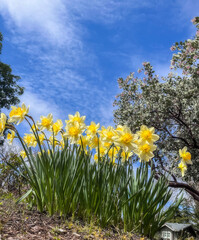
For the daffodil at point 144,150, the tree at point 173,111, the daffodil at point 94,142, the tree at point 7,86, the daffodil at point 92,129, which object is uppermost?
the tree at point 7,86

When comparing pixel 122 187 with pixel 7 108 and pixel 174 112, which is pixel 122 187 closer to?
pixel 174 112

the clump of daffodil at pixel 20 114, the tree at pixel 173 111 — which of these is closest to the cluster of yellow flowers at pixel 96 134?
the clump of daffodil at pixel 20 114

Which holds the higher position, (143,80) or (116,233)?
(143,80)

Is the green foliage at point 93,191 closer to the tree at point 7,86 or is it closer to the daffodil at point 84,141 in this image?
the daffodil at point 84,141

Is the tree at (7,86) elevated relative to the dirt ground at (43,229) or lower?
elevated

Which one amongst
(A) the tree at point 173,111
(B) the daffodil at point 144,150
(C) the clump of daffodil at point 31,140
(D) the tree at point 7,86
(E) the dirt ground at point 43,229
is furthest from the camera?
(D) the tree at point 7,86

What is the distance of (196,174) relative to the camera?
34.0 ft

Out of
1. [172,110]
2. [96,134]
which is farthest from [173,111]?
[96,134]

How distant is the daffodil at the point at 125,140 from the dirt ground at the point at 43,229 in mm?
1040

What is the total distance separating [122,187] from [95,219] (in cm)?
55

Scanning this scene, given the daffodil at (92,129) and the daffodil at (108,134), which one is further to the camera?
the daffodil at (92,129)

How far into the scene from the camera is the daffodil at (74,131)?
3518mm

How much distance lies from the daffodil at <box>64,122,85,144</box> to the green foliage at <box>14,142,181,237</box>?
9.4 inches

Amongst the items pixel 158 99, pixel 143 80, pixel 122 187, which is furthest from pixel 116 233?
pixel 143 80
